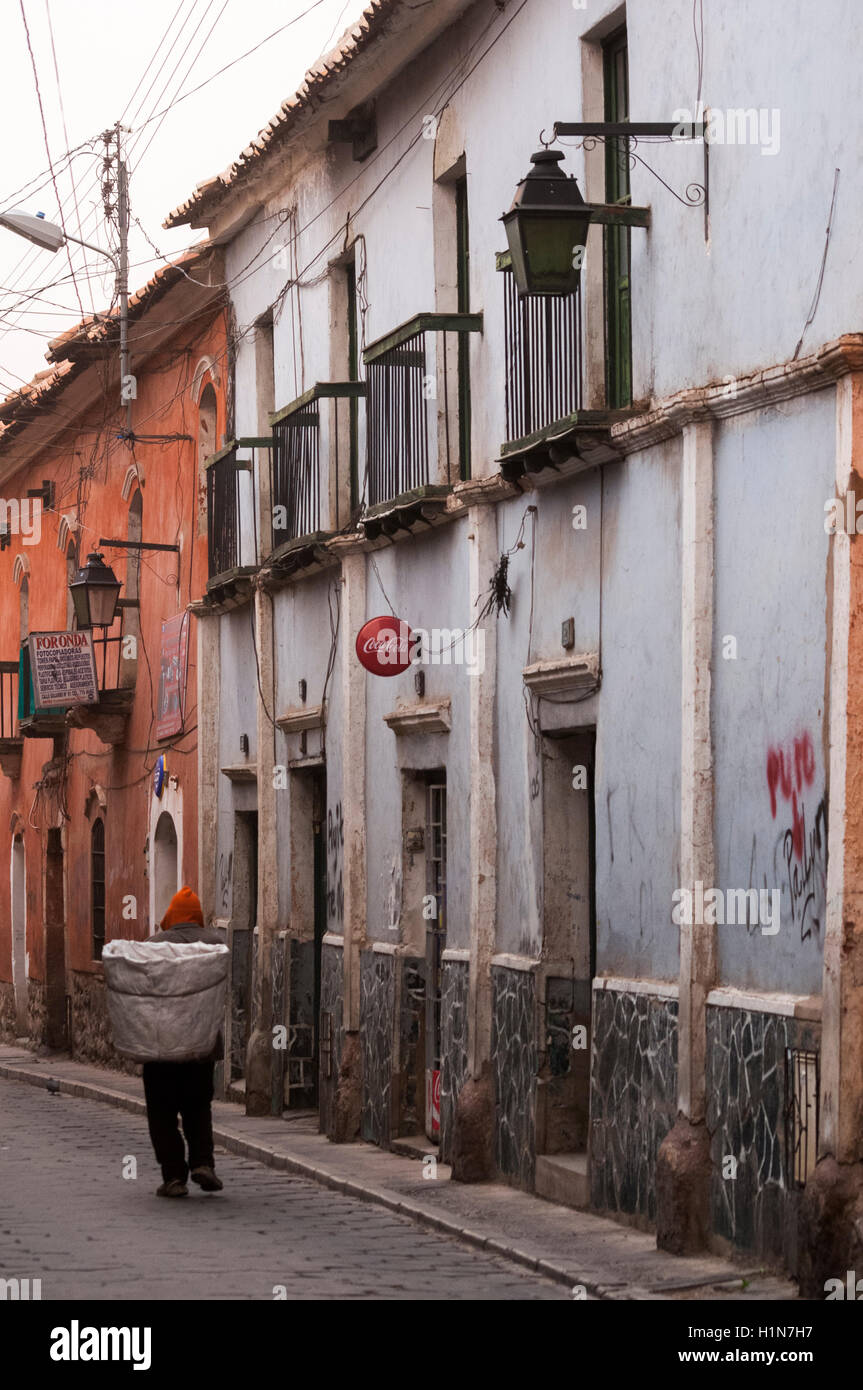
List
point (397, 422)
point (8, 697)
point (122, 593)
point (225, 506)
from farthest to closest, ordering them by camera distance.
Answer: point (8, 697), point (122, 593), point (225, 506), point (397, 422)

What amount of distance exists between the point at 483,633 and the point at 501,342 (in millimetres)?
1747

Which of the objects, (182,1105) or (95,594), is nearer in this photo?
(182,1105)

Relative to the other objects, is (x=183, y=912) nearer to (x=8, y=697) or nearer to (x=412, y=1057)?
(x=412, y=1057)

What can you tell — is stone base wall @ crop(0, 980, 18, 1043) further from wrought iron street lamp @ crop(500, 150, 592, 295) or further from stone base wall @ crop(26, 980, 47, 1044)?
wrought iron street lamp @ crop(500, 150, 592, 295)

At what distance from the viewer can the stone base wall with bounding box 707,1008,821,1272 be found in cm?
934

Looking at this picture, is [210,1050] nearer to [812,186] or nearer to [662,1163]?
[662,1163]

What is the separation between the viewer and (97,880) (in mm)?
25938

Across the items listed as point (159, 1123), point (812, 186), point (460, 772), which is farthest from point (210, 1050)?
point (812, 186)

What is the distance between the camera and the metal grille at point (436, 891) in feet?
Answer: 48.0

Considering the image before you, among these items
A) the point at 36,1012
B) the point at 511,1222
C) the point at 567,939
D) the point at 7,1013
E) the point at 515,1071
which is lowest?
the point at 7,1013

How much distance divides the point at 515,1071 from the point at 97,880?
45.6 ft

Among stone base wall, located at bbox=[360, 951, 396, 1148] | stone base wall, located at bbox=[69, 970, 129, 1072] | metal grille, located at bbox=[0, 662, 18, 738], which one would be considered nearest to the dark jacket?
stone base wall, located at bbox=[360, 951, 396, 1148]

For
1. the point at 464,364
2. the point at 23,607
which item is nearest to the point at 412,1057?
the point at 464,364

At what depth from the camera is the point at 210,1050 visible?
12.2m
